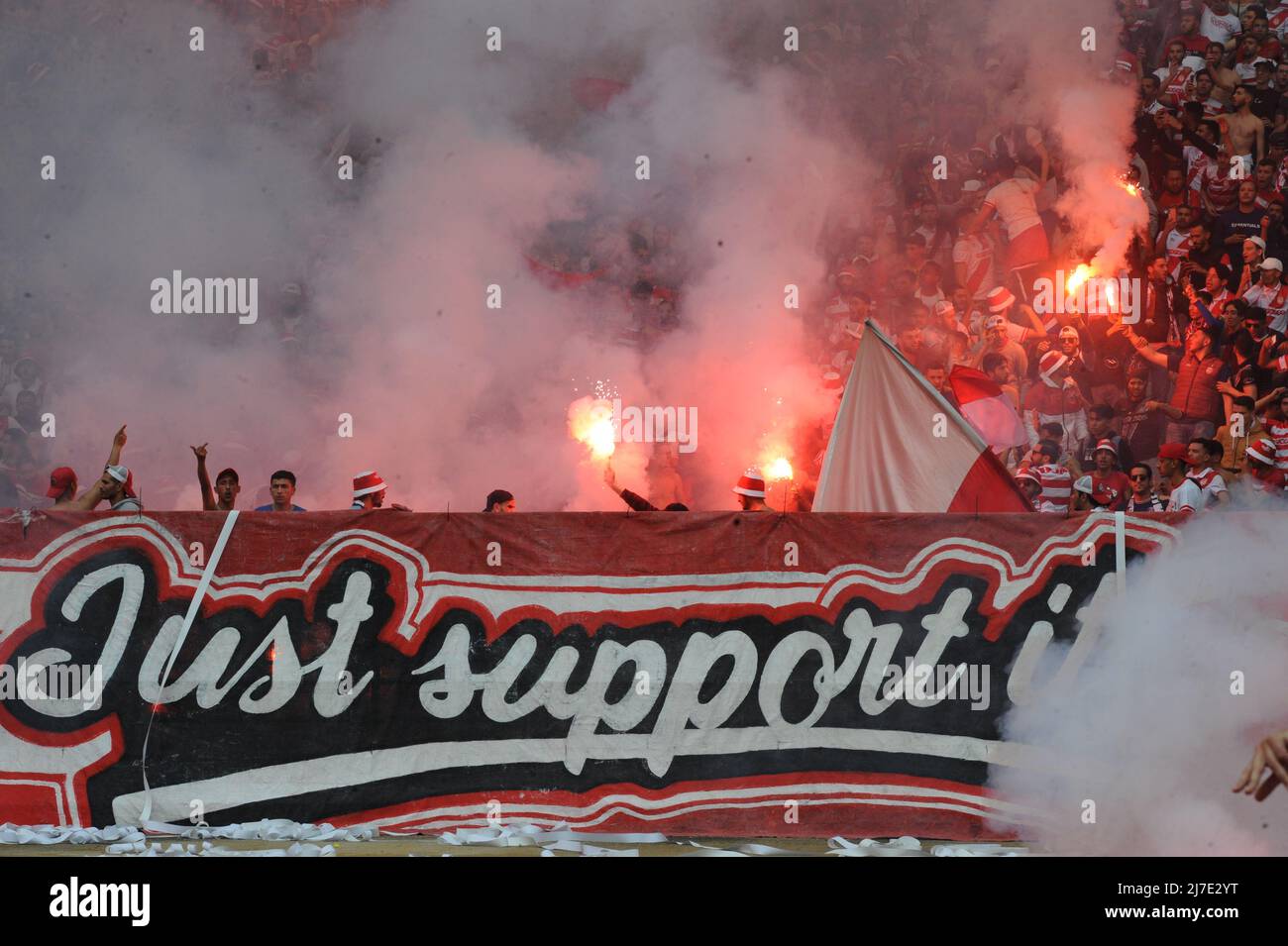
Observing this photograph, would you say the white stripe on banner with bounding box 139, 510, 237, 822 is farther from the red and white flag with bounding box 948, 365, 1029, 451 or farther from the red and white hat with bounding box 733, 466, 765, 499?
the red and white flag with bounding box 948, 365, 1029, 451

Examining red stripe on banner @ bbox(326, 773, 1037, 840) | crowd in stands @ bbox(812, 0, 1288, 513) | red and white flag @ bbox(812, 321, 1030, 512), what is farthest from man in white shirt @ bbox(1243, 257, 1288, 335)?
red stripe on banner @ bbox(326, 773, 1037, 840)

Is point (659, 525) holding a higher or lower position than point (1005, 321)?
lower

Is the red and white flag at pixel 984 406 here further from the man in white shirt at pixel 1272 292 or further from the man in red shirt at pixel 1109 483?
the man in white shirt at pixel 1272 292

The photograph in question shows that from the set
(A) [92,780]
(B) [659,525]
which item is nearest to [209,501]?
(A) [92,780]

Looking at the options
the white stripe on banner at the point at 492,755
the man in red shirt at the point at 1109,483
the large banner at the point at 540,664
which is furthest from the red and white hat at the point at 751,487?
the man in red shirt at the point at 1109,483

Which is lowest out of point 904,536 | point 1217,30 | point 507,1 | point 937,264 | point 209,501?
point 904,536

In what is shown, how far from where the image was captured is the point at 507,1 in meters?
13.3

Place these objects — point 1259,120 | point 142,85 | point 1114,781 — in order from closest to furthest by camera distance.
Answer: point 1114,781 < point 1259,120 < point 142,85

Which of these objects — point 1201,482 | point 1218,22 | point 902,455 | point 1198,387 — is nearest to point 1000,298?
point 1198,387

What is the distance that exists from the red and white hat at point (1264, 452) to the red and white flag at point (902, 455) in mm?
3910

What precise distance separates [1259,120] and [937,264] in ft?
10.6

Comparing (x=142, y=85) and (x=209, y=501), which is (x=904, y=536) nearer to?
(x=209, y=501)

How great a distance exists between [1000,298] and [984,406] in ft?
10.7

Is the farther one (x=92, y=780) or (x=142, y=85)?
(x=142, y=85)
